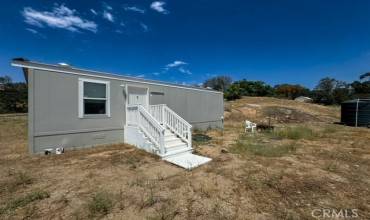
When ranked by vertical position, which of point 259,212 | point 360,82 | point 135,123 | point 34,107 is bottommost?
point 259,212

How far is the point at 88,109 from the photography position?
659 cm

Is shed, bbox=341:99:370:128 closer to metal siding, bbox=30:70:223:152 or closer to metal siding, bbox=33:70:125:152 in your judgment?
metal siding, bbox=30:70:223:152

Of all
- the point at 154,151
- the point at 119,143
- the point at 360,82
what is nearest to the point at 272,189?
the point at 154,151

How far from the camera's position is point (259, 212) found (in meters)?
2.80

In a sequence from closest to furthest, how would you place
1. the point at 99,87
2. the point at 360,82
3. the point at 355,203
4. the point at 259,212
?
the point at 259,212 → the point at 355,203 → the point at 99,87 → the point at 360,82

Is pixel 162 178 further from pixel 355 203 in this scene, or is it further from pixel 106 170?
pixel 355 203

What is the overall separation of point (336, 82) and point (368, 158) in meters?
58.3

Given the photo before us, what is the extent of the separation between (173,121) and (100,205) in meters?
4.76

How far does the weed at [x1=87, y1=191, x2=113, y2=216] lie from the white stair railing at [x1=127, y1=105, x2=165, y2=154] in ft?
8.52

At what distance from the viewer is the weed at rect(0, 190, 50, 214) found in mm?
2780

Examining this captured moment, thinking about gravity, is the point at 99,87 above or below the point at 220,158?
above

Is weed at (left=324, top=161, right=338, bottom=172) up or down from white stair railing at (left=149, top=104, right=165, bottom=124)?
down

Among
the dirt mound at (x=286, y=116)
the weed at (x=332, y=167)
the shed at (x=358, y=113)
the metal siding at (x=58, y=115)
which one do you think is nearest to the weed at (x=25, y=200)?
the metal siding at (x=58, y=115)

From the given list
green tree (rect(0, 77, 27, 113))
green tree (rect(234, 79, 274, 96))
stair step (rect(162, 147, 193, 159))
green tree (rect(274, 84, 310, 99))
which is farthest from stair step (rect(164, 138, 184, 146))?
green tree (rect(274, 84, 310, 99))
